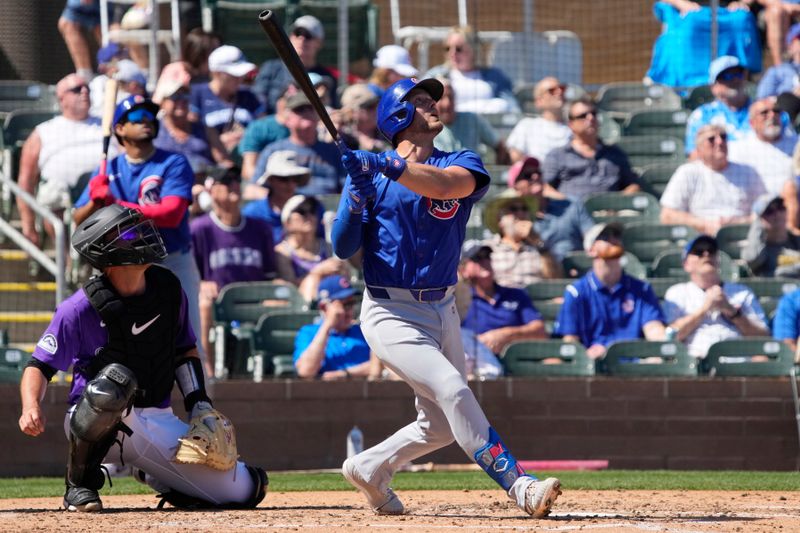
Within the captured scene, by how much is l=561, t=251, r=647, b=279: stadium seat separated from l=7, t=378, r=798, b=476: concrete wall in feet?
3.97

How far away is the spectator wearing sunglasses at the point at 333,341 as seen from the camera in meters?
9.23

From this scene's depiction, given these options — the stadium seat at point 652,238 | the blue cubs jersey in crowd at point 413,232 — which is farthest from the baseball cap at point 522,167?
the blue cubs jersey in crowd at point 413,232

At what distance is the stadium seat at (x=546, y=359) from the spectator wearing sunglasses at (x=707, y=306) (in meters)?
0.74

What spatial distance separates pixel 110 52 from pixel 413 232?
7478mm

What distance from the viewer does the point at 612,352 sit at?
374 inches

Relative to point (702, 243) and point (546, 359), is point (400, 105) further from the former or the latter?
point (702, 243)

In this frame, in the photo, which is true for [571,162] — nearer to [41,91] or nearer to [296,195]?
[296,195]

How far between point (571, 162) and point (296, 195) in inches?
91.7

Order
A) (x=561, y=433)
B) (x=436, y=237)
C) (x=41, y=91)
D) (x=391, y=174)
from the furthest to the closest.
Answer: (x=41, y=91), (x=561, y=433), (x=436, y=237), (x=391, y=174)

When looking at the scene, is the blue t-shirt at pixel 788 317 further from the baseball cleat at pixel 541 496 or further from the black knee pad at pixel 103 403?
the black knee pad at pixel 103 403

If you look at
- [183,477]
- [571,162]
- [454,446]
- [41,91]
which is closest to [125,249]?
[183,477]

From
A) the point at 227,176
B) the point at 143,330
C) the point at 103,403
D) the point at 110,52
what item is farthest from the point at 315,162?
the point at 103,403

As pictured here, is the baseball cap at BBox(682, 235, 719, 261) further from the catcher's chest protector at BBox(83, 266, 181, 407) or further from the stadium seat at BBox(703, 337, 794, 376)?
the catcher's chest protector at BBox(83, 266, 181, 407)

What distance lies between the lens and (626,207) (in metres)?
11.0
